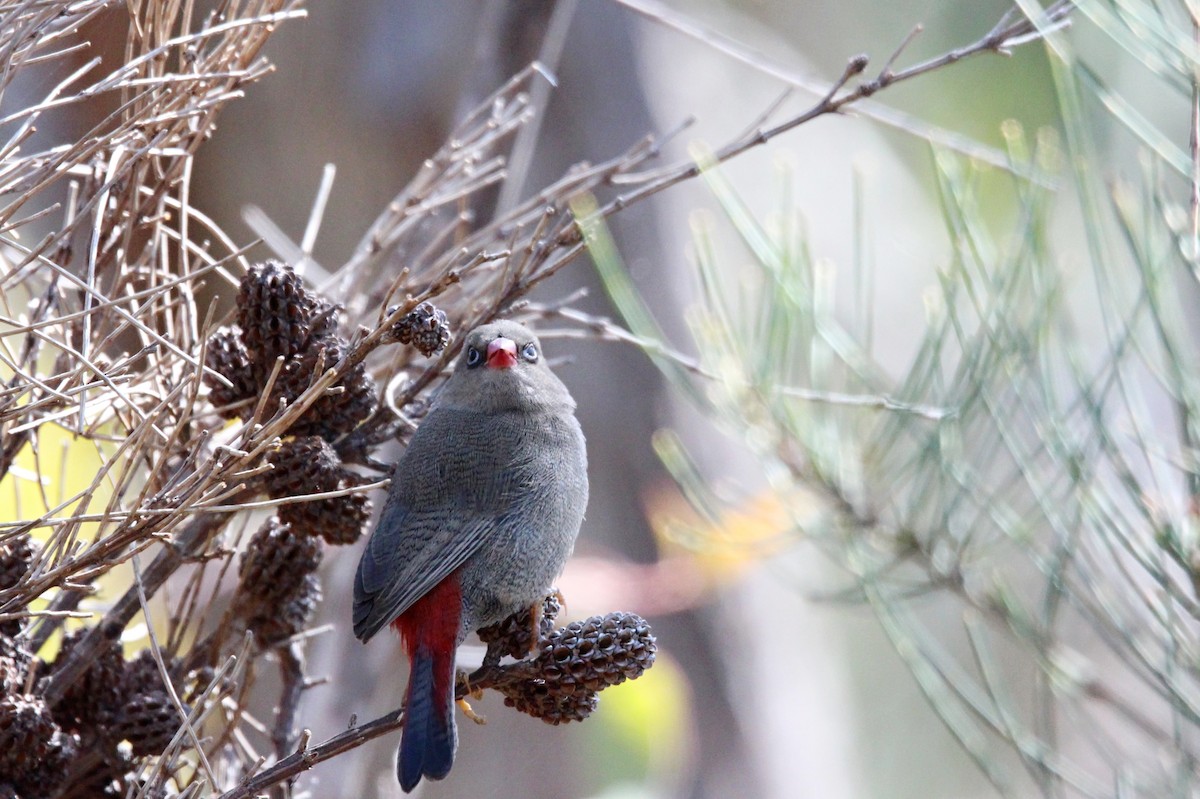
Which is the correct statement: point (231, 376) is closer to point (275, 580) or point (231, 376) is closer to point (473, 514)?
point (275, 580)

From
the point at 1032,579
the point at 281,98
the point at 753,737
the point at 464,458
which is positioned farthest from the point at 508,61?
the point at 1032,579

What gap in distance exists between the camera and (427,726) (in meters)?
1.72

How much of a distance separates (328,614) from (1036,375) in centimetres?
192

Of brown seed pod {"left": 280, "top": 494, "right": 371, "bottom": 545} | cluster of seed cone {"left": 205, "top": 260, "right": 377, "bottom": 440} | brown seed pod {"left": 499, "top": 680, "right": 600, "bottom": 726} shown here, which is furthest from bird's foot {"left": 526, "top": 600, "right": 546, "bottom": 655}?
cluster of seed cone {"left": 205, "top": 260, "right": 377, "bottom": 440}

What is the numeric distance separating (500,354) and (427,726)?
0.67 m

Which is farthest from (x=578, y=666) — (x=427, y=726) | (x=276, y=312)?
(x=276, y=312)

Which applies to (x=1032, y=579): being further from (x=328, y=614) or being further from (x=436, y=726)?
(x=436, y=726)

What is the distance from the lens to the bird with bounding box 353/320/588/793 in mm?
1911

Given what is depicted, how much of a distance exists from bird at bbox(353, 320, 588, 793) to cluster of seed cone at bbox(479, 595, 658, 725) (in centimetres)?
19

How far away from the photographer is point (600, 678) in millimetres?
1575

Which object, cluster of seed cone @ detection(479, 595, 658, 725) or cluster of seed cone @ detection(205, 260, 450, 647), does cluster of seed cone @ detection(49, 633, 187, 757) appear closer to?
cluster of seed cone @ detection(205, 260, 450, 647)

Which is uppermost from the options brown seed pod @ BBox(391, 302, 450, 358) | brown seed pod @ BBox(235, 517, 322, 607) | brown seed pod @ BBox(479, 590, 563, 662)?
brown seed pod @ BBox(391, 302, 450, 358)

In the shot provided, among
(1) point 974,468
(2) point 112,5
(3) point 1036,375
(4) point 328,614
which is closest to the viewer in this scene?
(2) point 112,5

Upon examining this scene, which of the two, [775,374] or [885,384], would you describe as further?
[885,384]
